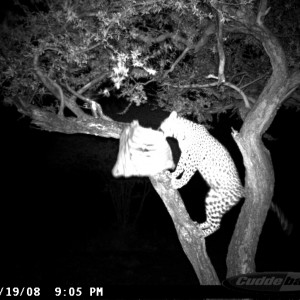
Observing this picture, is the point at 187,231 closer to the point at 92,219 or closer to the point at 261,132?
the point at 261,132

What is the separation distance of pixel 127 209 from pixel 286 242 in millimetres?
4508

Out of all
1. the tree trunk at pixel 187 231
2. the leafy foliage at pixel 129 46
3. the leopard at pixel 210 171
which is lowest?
the tree trunk at pixel 187 231

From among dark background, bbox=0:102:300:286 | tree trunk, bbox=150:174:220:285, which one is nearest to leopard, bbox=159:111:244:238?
tree trunk, bbox=150:174:220:285

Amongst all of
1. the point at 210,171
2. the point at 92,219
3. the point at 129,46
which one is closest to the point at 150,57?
the point at 129,46

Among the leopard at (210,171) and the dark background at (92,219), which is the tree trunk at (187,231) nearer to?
the leopard at (210,171)

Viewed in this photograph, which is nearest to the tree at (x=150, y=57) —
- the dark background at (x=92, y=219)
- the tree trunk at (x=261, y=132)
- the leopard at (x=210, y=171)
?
the tree trunk at (x=261, y=132)

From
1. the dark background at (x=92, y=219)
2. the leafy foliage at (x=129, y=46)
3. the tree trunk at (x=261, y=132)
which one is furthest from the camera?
the dark background at (x=92, y=219)

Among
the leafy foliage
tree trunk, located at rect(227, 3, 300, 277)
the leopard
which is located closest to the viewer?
the leafy foliage

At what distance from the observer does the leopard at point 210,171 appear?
3.45 meters

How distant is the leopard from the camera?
345 centimetres

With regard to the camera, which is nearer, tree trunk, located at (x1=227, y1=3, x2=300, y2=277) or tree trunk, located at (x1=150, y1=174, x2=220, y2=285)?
tree trunk, located at (x1=227, y1=3, x2=300, y2=277)

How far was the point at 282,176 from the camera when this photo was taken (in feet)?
41.3

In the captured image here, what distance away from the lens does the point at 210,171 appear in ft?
11.6

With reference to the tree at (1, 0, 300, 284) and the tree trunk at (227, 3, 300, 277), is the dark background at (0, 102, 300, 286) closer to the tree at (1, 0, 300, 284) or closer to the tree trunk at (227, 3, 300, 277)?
the tree at (1, 0, 300, 284)
